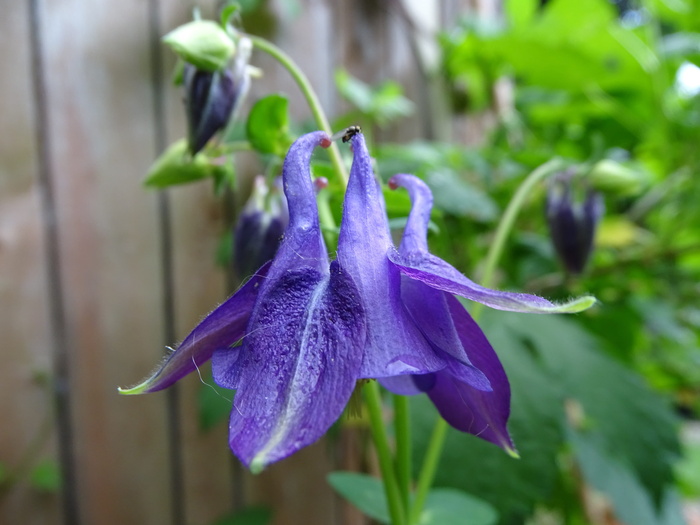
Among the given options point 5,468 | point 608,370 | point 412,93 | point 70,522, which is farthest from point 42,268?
point 412,93

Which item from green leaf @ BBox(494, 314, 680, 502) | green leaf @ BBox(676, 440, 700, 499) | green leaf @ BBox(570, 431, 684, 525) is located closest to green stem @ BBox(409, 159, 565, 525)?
green leaf @ BBox(494, 314, 680, 502)

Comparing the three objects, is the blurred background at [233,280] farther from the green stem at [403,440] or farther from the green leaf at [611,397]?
the green stem at [403,440]

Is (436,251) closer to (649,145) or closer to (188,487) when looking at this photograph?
(188,487)

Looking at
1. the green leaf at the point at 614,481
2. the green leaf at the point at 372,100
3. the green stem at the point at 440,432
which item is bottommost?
the green leaf at the point at 614,481

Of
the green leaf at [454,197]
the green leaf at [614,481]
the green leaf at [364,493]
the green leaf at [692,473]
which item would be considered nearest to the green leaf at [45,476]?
the green leaf at [364,493]

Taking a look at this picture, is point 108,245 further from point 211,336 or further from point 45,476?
point 211,336

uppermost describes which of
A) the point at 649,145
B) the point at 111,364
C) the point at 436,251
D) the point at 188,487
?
the point at 649,145
